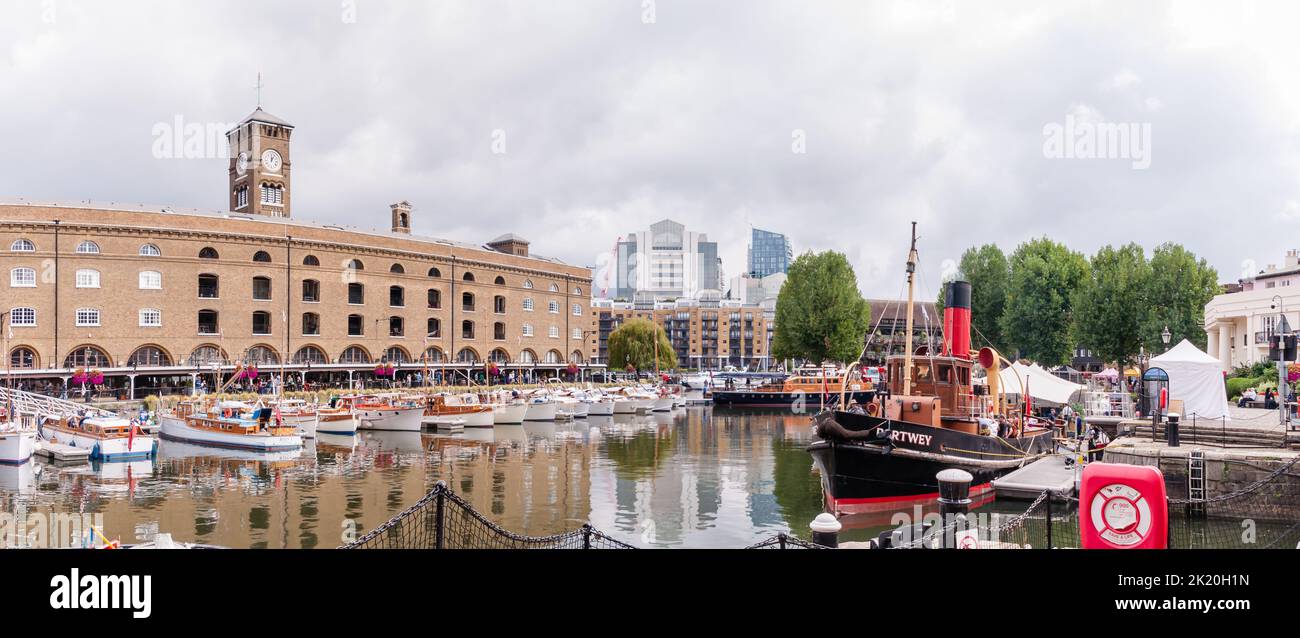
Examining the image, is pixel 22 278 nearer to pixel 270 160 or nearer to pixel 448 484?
pixel 270 160

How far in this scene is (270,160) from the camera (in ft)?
240

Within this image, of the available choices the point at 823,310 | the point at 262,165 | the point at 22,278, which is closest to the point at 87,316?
the point at 22,278

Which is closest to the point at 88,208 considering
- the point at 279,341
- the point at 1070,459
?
the point at 279,341

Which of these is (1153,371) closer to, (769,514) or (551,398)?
(769,514)

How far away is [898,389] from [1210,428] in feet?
27.0

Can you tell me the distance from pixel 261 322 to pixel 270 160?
20.4 meters

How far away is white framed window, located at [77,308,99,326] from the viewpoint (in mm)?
51091

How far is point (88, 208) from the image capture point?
52.8m

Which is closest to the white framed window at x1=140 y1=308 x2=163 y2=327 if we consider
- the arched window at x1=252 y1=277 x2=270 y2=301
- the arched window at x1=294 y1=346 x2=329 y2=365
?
the arched window at x1=252 y1=277 x2=270 y2=301

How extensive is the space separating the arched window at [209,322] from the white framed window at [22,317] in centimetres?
939

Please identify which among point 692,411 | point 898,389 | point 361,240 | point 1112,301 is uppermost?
point 361,240

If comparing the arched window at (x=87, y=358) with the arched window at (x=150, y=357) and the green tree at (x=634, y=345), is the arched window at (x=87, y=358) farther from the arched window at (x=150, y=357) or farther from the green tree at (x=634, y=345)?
the green tree at (x=634, y=345)

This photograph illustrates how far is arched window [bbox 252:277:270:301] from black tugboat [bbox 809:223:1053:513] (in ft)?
159

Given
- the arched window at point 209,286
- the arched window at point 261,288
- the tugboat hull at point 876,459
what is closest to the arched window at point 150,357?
the arched window at point 209,286
